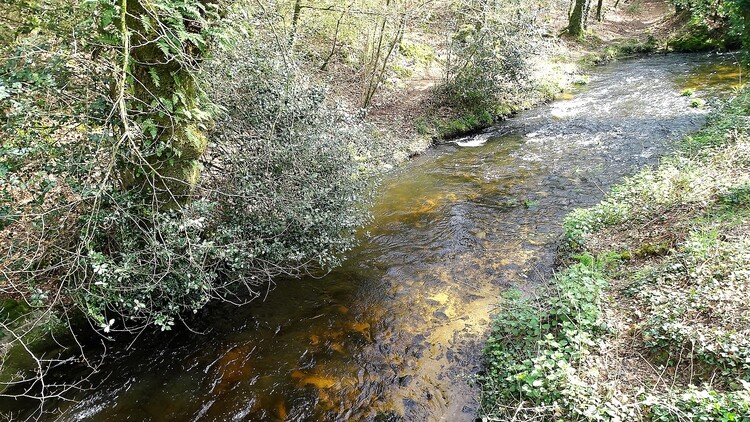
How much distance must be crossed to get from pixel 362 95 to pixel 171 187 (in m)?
10.4

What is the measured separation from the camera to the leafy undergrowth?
12.8ft

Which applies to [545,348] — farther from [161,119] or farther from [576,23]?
[576,23]

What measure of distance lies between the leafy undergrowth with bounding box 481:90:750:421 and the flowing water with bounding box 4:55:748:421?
903mm

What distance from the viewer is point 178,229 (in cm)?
539

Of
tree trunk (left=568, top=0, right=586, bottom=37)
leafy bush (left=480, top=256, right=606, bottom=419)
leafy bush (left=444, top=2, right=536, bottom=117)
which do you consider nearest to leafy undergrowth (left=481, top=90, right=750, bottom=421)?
leafy bush (left=480, top=256, right=606, bottom=419)

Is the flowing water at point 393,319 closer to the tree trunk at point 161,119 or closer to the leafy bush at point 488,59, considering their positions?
the tree trunk at point 161,119

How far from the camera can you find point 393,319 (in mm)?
6641

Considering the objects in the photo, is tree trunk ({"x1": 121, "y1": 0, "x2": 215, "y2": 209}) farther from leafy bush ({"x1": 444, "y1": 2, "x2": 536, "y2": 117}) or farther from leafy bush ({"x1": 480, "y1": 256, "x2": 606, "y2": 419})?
leafy bush ({"x1": 444, "y1": 2, "x2": 536, "y2": 117})

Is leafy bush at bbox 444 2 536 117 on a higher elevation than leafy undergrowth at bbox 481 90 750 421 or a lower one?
higher

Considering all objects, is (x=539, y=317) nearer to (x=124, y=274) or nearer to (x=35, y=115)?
(x=124, y=274)

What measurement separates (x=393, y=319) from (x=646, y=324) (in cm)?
349

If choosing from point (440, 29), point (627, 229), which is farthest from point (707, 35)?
point (627, 229)

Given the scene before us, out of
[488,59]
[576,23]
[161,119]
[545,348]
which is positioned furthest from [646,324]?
[576,23]

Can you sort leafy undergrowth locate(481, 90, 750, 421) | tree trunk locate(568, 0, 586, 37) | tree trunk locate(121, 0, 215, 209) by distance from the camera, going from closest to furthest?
1. leafy undergrowth locate(481, 90, 750, 421)
2. tree trunk locate(121, 0, 215, 209)
3. tree trunk locate(568, 0, 586, 37)
